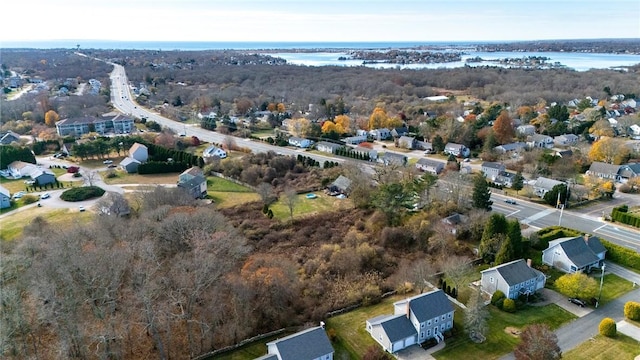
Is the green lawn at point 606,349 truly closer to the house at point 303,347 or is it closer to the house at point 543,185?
the house at point 303,347

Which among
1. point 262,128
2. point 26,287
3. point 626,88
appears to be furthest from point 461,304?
point 626,88

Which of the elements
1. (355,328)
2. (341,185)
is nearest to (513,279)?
(355,328)

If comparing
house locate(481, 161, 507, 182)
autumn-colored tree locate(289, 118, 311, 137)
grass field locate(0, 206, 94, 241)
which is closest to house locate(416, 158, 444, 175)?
house locate(481, 161, 507, 182)

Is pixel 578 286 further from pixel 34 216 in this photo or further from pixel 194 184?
pixel 34 216

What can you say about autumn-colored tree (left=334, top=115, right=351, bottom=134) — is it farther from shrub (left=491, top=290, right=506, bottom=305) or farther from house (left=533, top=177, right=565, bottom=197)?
shrub (left=491, top=290, right=506, bottom=305)

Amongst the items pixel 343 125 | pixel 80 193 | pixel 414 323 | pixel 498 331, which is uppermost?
pixel 343 125

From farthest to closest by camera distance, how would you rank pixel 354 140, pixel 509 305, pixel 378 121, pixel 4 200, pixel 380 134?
pixel 378 121 → pixel 380 134 → pixel 354 140 → pixel 4 200 → pixel 509 305

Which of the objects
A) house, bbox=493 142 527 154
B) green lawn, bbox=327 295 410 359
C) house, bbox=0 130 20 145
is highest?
house, bbox=493 142 527 154

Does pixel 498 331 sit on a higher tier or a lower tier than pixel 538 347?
lower
